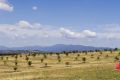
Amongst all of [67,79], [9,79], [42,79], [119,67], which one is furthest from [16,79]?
[119,67]

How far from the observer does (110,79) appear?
4025cm

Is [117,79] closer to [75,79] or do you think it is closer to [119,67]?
[75,79]

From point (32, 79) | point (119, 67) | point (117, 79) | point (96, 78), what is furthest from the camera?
point (32, 79)

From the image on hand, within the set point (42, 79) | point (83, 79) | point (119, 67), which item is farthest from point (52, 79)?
point (119, 67)

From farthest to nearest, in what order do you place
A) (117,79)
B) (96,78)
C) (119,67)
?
(96,78), (117,79), (119,67)

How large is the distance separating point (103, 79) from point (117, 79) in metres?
2.03

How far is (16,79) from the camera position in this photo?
47656 millimetres

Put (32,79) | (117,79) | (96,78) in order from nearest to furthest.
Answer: (117,79), (96,78), (32,79)

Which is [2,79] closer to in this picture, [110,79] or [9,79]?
[9,79]

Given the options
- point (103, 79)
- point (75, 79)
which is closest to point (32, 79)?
point (75, 79)

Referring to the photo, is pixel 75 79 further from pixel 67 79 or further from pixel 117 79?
pixel 117 79

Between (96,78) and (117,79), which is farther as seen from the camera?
(96,78)

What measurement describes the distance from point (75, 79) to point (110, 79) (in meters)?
4.24

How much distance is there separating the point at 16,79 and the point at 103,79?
12831 millimetres
